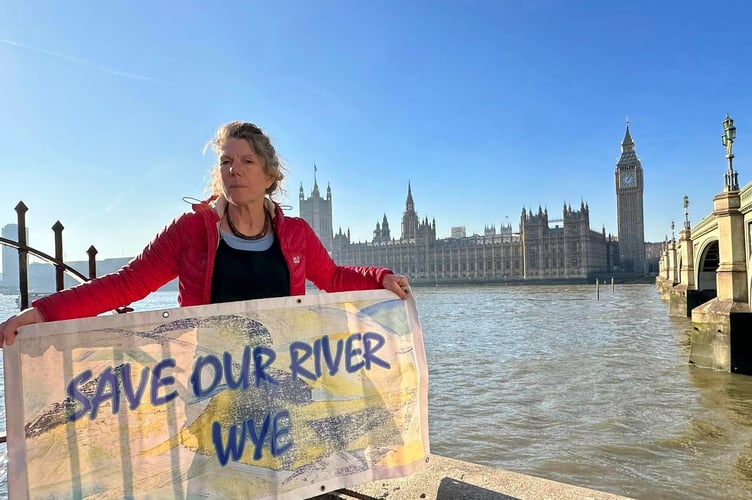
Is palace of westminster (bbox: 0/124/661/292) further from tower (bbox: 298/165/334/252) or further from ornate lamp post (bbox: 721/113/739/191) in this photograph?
ornate lamp post (bbox: 721/113/739/191)

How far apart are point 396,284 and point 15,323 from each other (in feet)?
3.72

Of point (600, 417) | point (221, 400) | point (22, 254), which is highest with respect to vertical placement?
point (22, 254)

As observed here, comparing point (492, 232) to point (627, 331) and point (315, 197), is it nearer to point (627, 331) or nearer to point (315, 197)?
point (315, 197)

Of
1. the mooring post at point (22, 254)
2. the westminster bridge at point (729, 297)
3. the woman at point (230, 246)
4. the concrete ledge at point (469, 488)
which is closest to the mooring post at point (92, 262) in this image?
the mooring post at point (22, 254)

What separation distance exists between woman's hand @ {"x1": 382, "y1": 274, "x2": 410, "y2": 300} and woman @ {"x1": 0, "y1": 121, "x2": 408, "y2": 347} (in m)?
0.31

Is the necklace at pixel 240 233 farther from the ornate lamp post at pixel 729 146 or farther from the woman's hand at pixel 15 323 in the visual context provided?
the ornate lamp post at pixel 729 146

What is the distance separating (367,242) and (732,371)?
90.2 metres

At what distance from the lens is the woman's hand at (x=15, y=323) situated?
135cm

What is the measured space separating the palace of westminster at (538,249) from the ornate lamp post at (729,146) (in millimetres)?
61313

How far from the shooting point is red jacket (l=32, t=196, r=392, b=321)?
1.45 m

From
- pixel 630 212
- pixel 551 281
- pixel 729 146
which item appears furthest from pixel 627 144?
pixel 729 146

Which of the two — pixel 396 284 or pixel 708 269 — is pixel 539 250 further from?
pixel 396 284

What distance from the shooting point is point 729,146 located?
1220 centimetres

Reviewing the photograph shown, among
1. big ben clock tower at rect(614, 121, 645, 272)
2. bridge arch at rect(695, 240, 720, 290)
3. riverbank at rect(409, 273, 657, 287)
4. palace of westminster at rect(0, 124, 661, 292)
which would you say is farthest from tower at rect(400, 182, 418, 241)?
bridge arch at rect(695, 240, 720, 290)
